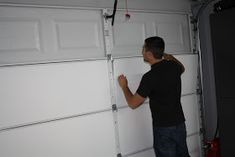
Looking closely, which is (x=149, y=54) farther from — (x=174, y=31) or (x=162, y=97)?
(x=174, y=31)

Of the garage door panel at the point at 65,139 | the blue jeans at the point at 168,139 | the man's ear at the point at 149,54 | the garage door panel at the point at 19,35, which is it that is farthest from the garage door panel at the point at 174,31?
the garage door panel at the point at 19,35

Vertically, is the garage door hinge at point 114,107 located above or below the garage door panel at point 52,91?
below

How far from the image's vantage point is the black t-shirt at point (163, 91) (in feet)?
8.63

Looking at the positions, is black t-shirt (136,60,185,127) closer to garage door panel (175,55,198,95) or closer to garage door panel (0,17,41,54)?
garage door panel (175,55,198,95)

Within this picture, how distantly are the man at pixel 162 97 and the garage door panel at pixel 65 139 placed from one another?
43 centimetres

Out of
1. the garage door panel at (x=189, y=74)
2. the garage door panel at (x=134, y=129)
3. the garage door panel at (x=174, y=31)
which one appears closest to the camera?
the garage door panel at (x=134, y=129)

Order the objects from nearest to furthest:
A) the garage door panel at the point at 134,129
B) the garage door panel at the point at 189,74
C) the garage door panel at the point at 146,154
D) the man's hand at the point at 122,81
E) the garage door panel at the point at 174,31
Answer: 1. the man's hand at the point at 122,81
2. the garage door panel at the point at 134,129
3. the garage door panel at the point at 146,154
4. the garage door panel at the point at 174,31
5. the garage door panel at the point at 189,74

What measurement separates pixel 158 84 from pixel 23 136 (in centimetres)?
130

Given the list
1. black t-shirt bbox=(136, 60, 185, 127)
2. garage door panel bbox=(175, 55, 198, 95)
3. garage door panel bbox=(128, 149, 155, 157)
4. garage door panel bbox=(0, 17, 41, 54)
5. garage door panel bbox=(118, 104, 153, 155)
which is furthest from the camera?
garage door panel bbox=(175, 55, 198, 95)

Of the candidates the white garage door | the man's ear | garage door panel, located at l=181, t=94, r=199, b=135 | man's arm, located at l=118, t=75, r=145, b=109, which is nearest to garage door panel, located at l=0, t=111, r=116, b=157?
Answer: the white garage door

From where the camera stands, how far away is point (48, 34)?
8.40ft

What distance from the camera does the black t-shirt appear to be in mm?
2629

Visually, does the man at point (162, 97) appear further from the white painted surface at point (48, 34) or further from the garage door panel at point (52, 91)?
the white painted surface at point (48, 34)

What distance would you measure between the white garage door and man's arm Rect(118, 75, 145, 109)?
0.09m
